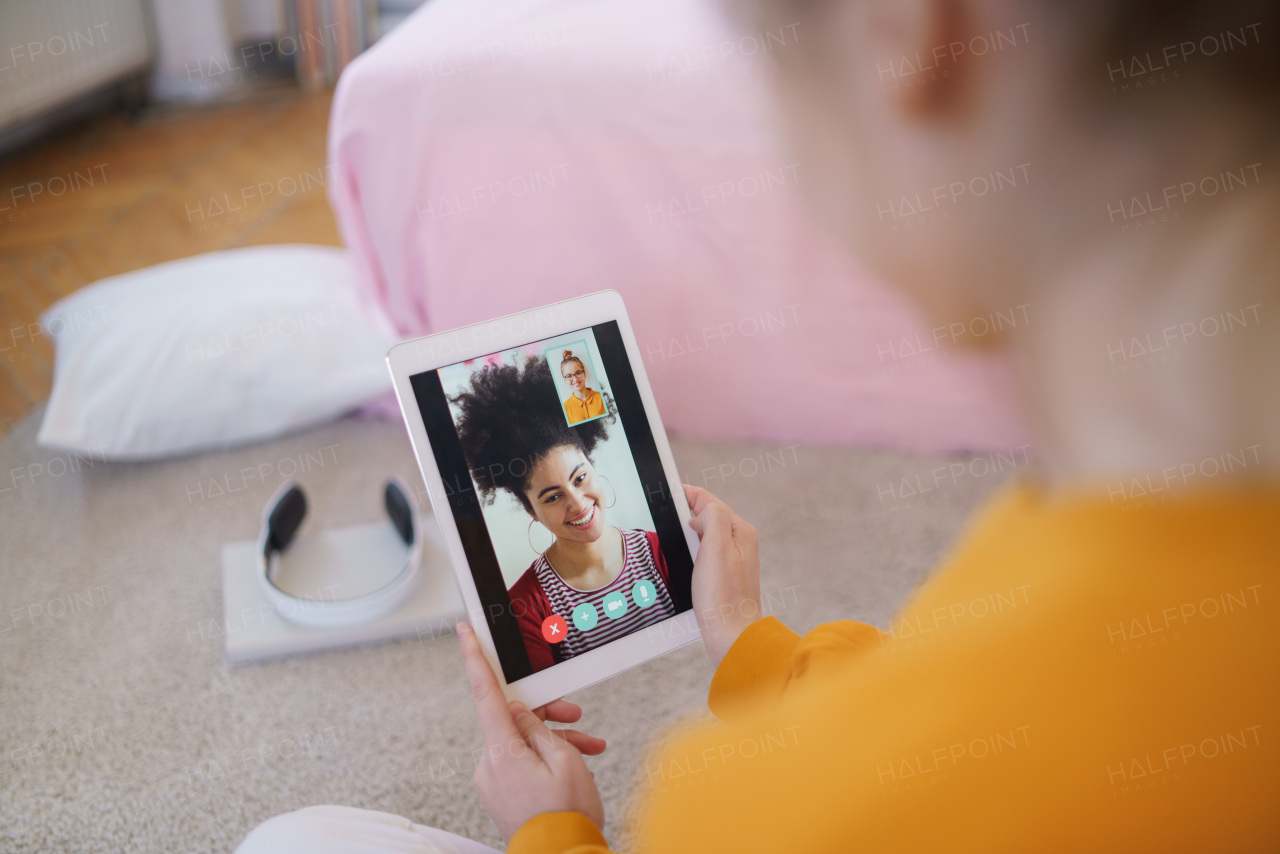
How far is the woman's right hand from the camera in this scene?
2.23 ft

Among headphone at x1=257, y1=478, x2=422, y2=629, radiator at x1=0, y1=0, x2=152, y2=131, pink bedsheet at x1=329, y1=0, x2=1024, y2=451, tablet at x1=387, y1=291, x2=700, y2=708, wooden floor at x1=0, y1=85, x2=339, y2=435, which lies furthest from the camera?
radiator at x1=0, y1=0, x2=152, y2=131

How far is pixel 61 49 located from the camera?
7.69 ft

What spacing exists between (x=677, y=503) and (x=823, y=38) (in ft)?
1.45

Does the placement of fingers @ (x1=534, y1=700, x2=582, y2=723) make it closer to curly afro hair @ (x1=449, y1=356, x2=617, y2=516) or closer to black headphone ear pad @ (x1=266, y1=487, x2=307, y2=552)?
curly afro hair @ (x1=449, y1=356, x2=617, y2=516)

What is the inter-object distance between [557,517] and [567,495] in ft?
0.06

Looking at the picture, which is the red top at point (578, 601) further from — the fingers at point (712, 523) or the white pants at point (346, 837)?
the white pants at point (346, 837)

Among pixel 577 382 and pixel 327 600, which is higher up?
pixel 577 382

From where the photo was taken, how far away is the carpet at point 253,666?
2.96 feet

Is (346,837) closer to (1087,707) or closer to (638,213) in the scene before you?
(1087,707)

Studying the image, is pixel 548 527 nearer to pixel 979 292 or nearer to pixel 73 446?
pixel 979 292

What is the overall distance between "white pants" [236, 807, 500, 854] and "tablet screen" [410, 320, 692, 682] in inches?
4.9

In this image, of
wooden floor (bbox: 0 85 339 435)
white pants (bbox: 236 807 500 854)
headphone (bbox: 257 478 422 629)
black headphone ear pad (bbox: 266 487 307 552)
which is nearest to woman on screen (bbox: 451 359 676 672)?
white pants (bbox: 236 807 500 854)

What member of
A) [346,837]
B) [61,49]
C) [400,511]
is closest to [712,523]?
[346,837]

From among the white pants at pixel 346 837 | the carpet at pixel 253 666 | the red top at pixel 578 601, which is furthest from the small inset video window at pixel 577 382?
the carpet at pixel 253 666
